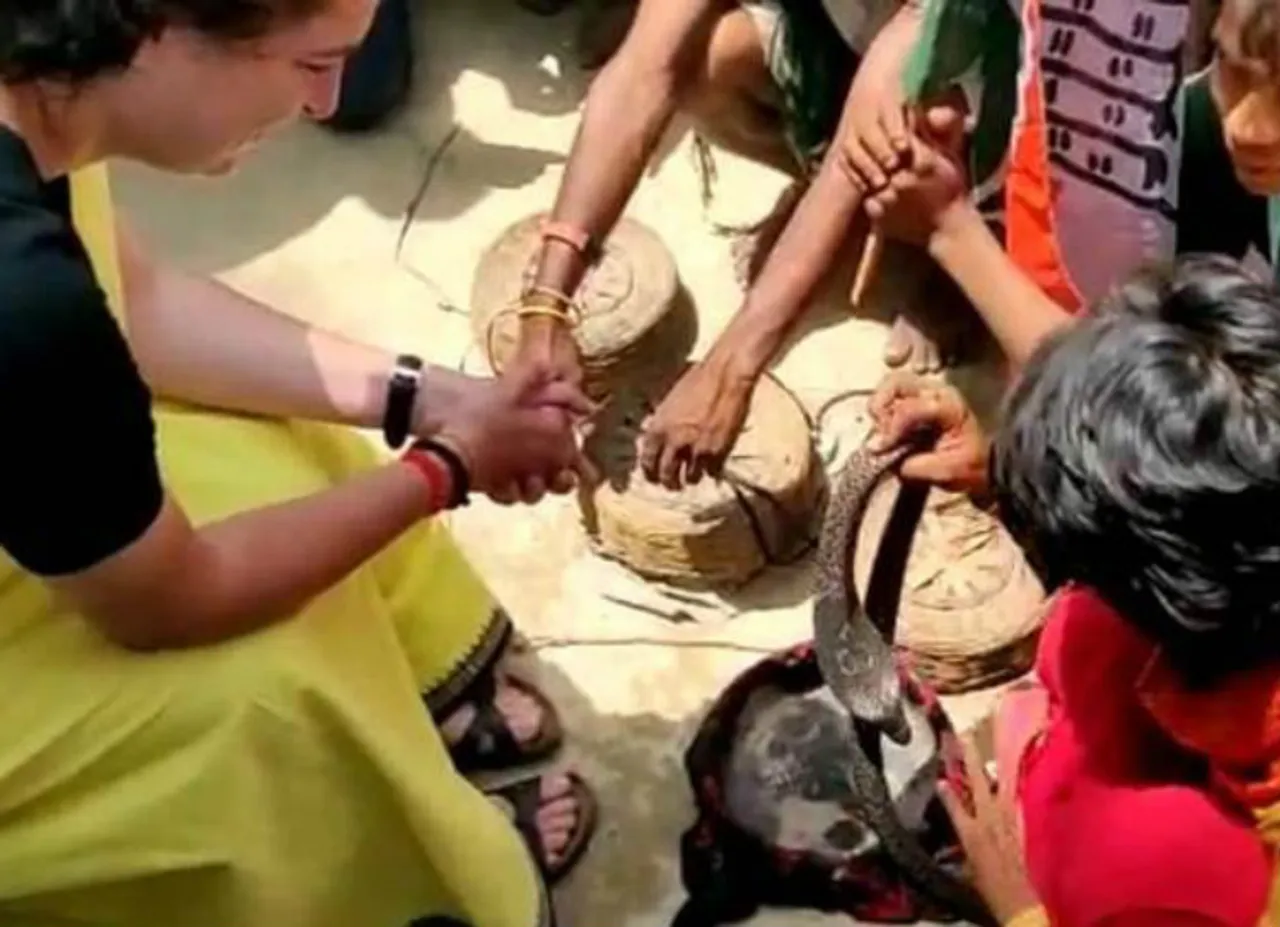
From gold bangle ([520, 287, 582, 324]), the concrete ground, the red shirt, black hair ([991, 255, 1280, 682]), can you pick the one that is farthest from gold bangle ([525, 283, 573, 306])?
black hair ([991, 255, 1280, 682])

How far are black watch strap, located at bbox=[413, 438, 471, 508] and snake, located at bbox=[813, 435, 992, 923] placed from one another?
0.83 feet

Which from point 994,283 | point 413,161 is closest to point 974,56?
point 994,283

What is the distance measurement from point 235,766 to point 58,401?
313 mm

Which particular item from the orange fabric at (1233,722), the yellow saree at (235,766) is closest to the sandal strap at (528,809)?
the yellow saree at (235,766)

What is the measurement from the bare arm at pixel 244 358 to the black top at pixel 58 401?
29 cm

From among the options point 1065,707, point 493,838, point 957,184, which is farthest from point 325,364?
point 1065,707

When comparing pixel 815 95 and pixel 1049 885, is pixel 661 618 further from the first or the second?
pixel 1049 885

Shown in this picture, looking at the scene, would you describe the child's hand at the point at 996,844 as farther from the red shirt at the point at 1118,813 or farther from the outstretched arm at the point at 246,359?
the outstretched arm at the point at 246,359

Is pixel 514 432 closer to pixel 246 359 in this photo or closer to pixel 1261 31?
pixel 246 359

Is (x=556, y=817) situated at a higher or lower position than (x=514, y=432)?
lower

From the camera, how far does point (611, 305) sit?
239 centimetres

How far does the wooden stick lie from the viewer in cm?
229

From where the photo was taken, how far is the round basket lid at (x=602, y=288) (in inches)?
93.7

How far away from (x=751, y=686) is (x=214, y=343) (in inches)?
21.6
